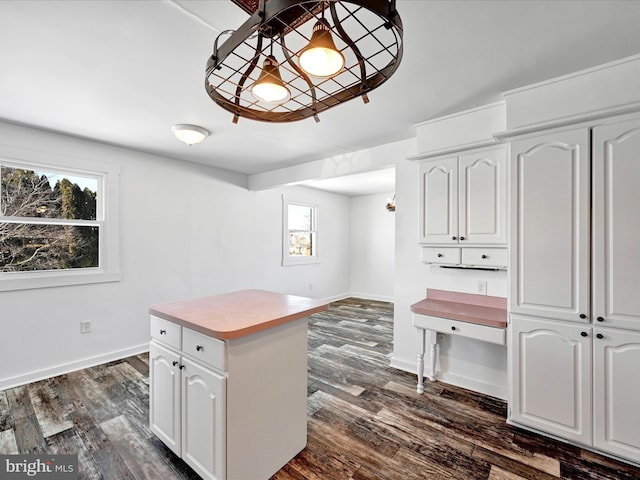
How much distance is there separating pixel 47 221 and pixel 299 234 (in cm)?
378

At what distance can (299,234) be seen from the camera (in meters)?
5.93

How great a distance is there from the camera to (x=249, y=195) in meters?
4.88

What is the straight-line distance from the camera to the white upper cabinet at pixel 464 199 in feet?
7.77

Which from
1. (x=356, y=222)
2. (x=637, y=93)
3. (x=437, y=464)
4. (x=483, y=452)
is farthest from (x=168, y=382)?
(x=356, y=222)

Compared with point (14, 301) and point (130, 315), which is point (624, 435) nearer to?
point (130, 315)

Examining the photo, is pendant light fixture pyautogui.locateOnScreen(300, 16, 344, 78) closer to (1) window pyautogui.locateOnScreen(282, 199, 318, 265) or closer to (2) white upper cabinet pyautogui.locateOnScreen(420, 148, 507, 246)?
(2) white upper cabinet pyautogui.locateOnScreen(420, 148, 507, 246)

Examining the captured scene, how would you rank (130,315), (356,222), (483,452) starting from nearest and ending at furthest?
(483,452) < (130,315) < (356,222)

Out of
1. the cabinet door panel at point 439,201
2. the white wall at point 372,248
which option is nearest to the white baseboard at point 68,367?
the cabinet door panel at point 439,201

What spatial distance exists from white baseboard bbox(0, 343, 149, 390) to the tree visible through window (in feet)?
3.28

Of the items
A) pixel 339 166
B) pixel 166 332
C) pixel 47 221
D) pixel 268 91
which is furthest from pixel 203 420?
pixel 339 166

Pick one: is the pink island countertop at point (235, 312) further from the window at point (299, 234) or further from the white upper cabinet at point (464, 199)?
Result: the window at point (299, 234)

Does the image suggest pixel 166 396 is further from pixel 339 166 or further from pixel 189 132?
pixel 339 166

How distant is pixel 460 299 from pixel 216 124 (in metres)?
2.82

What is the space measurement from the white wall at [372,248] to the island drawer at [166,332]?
509 cm
